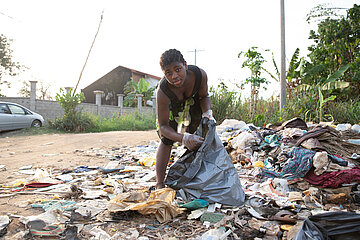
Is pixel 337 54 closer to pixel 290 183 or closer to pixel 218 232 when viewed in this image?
pixel 290 183

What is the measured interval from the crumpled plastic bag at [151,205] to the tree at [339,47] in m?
10.5

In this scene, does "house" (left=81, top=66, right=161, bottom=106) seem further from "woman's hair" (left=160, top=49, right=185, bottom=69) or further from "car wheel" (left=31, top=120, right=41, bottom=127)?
"woman's hair" (left=160, top=49, right=185, bottom=69)

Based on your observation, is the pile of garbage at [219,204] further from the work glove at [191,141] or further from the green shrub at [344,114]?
the green shrub at [344,114]

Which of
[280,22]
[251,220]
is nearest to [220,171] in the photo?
[251,220]

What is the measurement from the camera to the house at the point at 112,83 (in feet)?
75.4

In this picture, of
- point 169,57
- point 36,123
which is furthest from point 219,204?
point 36,123

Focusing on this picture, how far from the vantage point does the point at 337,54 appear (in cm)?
1085

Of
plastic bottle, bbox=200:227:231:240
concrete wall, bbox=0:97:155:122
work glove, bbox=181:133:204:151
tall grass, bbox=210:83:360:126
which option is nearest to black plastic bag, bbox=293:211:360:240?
plastic bottle, bbox=200:227:231:240

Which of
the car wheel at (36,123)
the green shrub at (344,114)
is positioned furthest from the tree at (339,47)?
the car wheel at (36,123)

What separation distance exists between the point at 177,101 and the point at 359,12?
13306mm

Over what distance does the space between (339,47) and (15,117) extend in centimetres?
1418

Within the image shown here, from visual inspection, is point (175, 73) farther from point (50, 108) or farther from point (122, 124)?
point (50, 108)

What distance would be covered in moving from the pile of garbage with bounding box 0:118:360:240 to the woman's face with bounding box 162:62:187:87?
89cm

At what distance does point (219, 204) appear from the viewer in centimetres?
188
